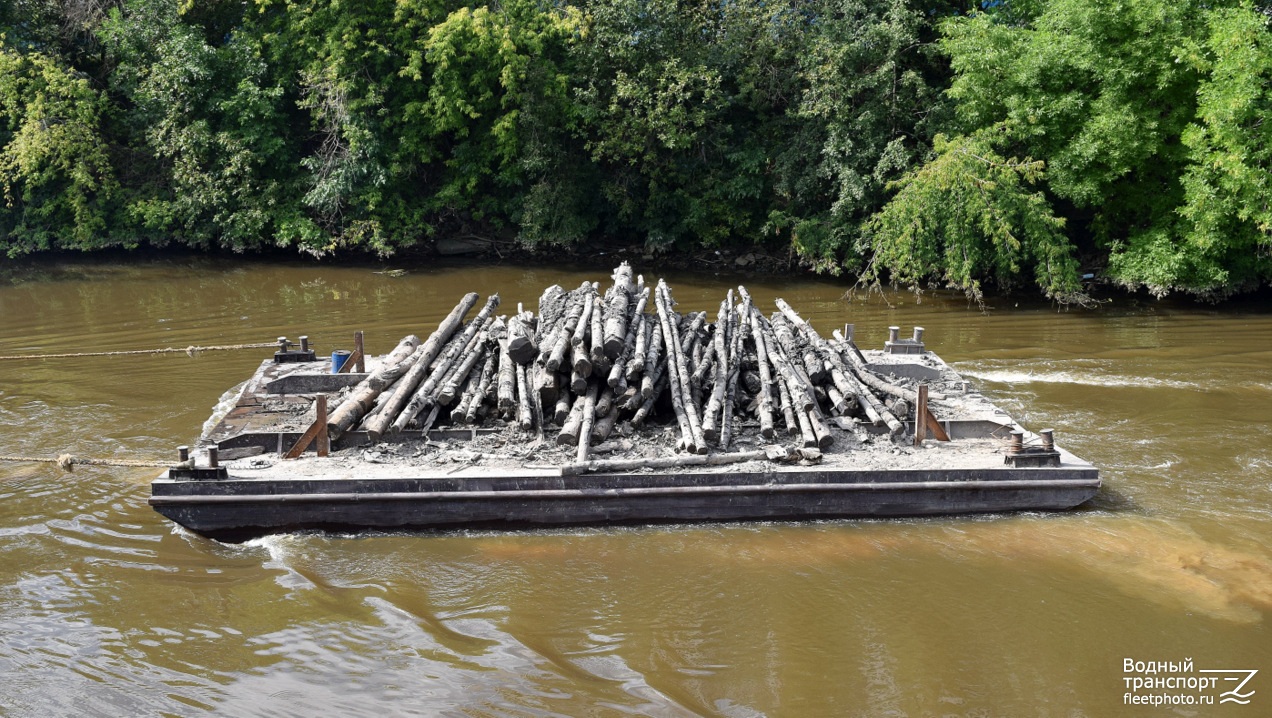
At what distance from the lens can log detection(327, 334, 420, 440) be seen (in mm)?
9570

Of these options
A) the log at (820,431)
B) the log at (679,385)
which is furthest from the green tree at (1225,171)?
the log at (820,431)

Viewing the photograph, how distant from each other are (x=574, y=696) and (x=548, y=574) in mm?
1705

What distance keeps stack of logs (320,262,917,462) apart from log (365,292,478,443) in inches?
0.6

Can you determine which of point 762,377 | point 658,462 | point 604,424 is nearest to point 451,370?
point 604,424

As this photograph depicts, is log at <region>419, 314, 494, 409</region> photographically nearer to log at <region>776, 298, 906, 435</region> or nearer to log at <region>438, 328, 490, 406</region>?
log at <region>438, 328, 490, 406</region>

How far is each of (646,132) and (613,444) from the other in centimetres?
1425

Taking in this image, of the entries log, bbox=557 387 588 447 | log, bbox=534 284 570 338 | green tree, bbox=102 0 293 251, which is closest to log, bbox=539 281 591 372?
log, bbox=534 284 570 338

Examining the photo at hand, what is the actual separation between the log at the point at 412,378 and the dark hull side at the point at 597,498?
90cm

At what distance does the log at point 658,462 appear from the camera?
8891mm

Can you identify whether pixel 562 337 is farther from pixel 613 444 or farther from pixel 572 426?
pixel 613 444

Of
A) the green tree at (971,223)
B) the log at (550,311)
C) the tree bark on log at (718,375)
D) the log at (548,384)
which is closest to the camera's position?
the tree bark on log at (718,375)

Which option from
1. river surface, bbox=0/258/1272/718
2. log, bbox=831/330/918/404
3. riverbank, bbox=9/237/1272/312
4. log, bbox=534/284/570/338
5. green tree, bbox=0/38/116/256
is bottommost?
river surface, bbox=0/258/1272/718

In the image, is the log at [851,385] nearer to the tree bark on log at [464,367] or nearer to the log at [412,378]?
the tree bark on log at [464,367]

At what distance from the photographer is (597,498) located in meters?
8.95
